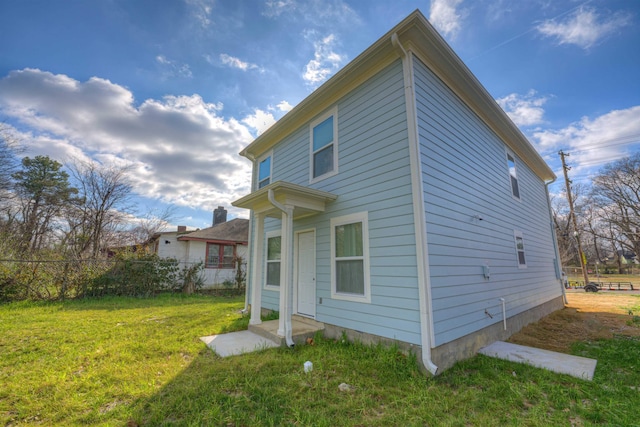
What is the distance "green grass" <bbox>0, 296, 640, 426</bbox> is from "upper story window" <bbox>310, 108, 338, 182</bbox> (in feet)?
10.6

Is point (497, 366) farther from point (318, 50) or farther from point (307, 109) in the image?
point (318, 50)

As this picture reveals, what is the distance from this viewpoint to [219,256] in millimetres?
14703

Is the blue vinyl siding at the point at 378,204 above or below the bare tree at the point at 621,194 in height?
below

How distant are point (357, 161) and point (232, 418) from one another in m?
3.87

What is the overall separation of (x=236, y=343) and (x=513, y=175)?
26.9ft

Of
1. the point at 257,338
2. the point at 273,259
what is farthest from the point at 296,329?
the point at 273,259

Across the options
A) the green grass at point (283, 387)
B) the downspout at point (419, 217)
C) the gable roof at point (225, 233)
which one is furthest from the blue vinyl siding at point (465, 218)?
the gable roof at point (225, 233)

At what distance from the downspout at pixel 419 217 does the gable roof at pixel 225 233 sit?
42.0ft

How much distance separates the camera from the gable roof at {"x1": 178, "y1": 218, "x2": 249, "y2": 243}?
14.0m

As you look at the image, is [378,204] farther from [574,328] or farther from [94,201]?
[94,201]

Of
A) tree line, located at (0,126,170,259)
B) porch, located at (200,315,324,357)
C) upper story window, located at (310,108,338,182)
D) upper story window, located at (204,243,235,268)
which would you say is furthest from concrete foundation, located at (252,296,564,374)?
tree line, located at (0,126,170,259)

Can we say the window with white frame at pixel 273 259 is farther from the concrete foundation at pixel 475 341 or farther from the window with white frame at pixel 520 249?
the window with white frame at pixel 520 249

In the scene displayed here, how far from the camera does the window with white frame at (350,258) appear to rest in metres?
4.16

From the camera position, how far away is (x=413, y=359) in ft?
10.7
